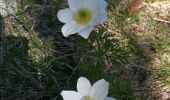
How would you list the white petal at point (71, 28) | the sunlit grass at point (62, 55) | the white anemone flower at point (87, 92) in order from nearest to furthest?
the white anemone flower at point (87, 92), the white petal at point (71, 28), the sunlit grass at point (62, 55)

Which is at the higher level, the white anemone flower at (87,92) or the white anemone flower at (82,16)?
the white anemone flower at (82,16)

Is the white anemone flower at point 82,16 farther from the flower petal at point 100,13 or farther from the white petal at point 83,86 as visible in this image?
the white petal at point 83,86

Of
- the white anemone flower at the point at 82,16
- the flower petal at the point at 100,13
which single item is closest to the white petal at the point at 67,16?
the white anemone flower at the point at 82,16

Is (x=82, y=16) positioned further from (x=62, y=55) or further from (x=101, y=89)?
(x=62, y=55)

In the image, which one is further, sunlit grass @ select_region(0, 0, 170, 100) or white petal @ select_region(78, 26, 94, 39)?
sunlit grass @ select_region(0, 0, 170, 100)

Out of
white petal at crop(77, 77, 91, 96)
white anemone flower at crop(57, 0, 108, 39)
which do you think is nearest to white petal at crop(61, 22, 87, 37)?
white anemone flower at crop(57, 0, 108, 39)

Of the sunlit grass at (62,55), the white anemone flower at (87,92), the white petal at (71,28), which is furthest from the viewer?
the sunlit grass at (62,55)

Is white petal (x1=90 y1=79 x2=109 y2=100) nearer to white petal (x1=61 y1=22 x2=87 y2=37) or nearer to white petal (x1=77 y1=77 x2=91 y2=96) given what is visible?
white petal (x1=77 y1=77 x2=91 y2=96)

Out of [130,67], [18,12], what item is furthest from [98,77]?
[18,12]
